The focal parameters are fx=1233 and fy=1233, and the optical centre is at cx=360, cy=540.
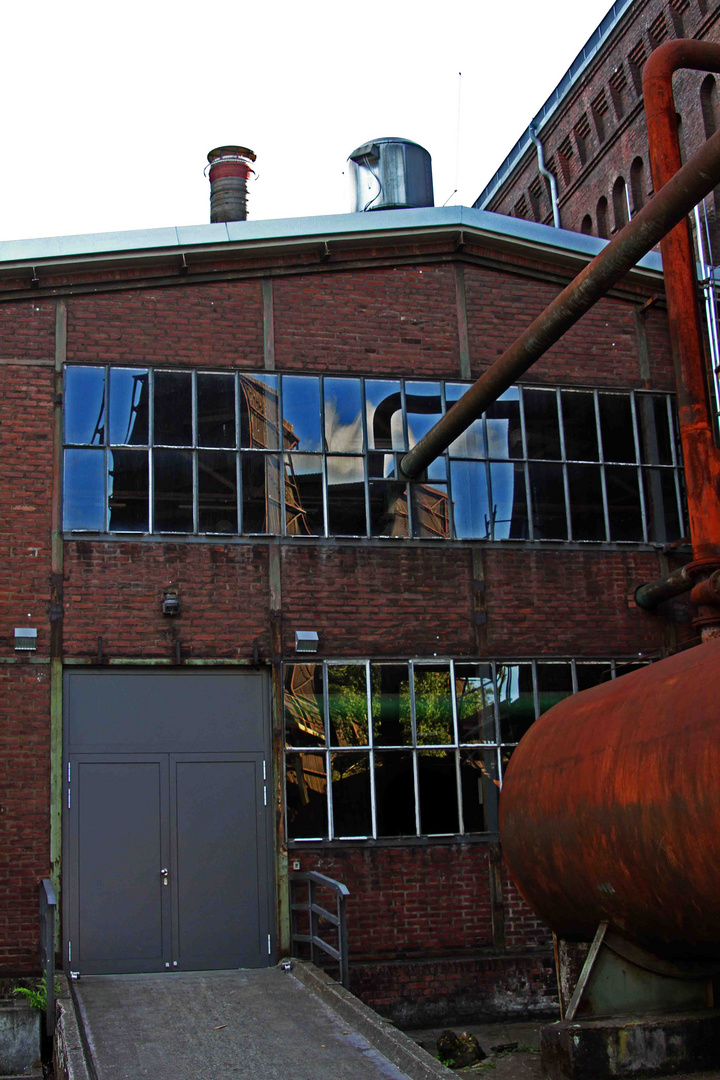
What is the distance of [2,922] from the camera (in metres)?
10.7

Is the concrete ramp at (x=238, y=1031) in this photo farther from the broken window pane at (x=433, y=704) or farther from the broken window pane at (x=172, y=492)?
the broken window pane at (x=172, y=492)

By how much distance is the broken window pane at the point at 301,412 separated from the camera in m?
12.4

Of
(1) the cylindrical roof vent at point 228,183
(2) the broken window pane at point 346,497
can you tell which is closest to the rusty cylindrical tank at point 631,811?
(2) the broken window pane at point 346,497

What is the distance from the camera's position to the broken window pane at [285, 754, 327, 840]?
37.9 feet

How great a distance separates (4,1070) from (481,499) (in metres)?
6.85

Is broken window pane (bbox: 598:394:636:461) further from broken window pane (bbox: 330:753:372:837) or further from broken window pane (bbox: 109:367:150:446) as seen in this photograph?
broken window pane (bbox: 109:367:150:446)

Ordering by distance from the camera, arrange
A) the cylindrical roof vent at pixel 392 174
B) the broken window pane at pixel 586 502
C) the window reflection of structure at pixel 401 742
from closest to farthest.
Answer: the window reflection of structure at pixel 401 742
the broken window pane at pixel 586 502
the cylindrical roof vent at pixel 392 174

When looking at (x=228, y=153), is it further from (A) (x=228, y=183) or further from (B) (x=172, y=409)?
(B) (x=172, y=409)

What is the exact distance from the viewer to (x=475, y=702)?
1219cm

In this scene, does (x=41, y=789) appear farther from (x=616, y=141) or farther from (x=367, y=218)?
(x=616, y=141)

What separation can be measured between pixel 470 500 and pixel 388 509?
0.89m

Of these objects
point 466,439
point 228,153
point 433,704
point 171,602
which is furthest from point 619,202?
point 171,602

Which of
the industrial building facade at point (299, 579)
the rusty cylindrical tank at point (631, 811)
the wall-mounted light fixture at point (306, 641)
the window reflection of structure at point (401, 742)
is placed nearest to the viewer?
the rusty cylindrical tank at point (631, 811)

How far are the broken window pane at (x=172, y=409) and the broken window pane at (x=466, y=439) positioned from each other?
106 inches
